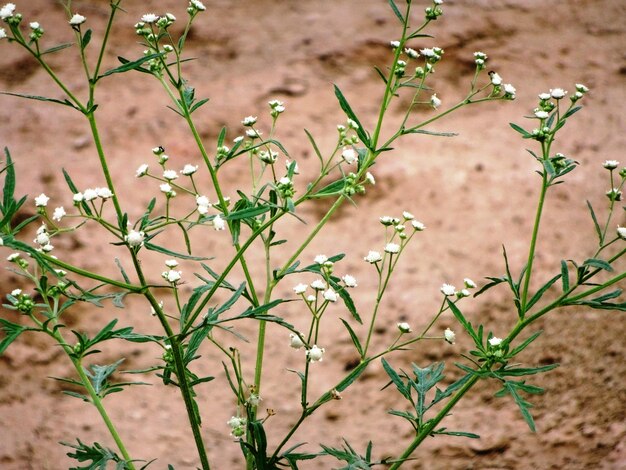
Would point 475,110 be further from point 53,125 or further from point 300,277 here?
point 53,125

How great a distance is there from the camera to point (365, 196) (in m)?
3.45

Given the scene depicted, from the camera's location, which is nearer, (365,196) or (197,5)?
(197,5)

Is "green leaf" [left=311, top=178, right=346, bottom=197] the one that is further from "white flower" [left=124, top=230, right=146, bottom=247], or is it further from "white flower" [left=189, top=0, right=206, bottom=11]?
"white flower" [left=189, top=0, right=206, bottom=11]

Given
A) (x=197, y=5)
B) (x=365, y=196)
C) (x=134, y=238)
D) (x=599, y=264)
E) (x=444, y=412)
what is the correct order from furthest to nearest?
(x=365, y=196), (x=197, y=5), (x=444, y=412), (x=599, y=264), (x=134, y=238)

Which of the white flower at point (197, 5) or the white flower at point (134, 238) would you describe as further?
the white flower at point (197, 5)

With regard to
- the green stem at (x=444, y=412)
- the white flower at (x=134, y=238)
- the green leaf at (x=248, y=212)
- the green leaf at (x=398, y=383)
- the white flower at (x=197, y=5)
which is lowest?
the green stem at (x=444, y=412)

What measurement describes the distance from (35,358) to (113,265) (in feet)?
2.00

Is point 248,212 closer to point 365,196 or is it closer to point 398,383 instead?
point 398,383

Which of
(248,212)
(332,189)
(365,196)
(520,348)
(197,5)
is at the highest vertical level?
(365,196)

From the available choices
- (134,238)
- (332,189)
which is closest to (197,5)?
(332,189)

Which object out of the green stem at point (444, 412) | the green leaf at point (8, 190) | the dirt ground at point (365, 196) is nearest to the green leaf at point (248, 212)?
the green leaf at point (8, 190)

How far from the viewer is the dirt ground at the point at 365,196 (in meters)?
2.47

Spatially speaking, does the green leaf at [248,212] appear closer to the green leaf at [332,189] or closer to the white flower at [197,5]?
the green leaf at [332,189]

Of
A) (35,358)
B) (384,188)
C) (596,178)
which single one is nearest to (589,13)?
(596,178)
